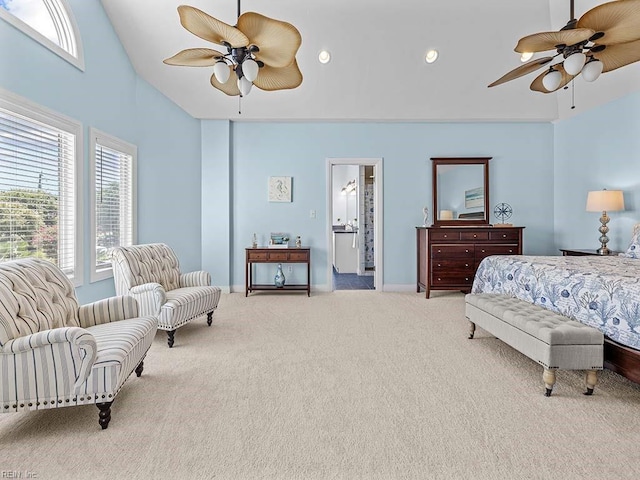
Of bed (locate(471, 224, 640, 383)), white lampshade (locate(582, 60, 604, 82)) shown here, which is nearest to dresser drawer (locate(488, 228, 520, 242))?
bed (locate(471, 224, 640, 383))

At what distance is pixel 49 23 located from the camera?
11.2 feet

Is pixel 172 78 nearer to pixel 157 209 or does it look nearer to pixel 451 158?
pixel 157 209

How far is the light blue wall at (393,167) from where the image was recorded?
19.6 feet

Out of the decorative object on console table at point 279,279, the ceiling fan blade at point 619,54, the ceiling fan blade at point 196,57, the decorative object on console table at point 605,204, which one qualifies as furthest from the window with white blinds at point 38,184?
the decorative object on console table at point 605,204

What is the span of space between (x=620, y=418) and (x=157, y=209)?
5.14 metres

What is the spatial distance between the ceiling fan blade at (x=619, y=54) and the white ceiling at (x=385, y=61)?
56.9 inches

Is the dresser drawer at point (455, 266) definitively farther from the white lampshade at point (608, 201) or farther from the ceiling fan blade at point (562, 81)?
the ceiling fan blade at point (562, 81)

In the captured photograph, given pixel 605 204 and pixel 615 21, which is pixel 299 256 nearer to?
pixel 605 204

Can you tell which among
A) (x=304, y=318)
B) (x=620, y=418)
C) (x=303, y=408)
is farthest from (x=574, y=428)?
(x=304, y=318)

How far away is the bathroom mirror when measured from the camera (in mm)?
5949

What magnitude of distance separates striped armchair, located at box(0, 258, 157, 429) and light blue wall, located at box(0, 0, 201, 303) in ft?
5.46

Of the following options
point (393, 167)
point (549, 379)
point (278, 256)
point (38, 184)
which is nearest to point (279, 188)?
point (278, 256)

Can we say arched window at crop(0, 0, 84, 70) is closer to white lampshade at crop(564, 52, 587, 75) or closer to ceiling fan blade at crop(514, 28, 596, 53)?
ceiling fan blade at crop(514, 28, 596, 53)

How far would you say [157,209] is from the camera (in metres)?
5.23
